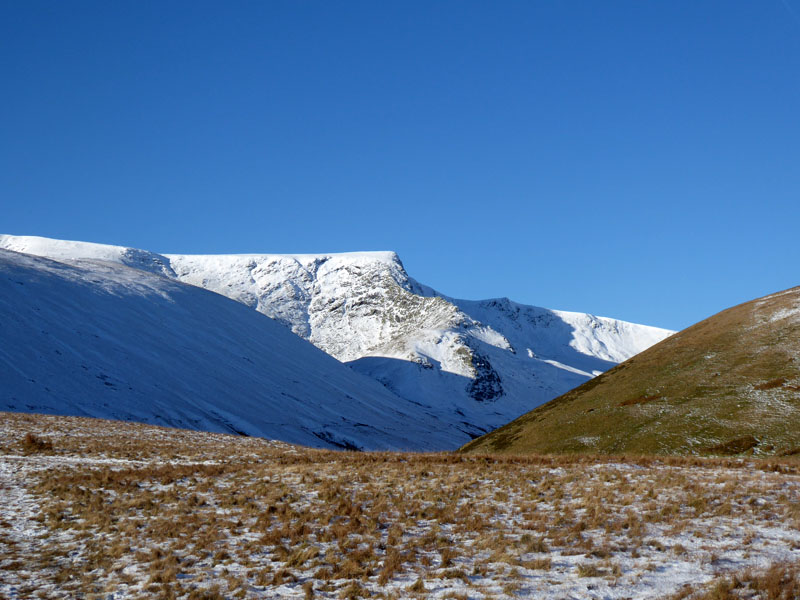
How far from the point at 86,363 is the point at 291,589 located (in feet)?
428

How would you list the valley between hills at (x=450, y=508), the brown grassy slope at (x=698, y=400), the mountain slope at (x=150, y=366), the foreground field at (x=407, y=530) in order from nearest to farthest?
1. the foreground field at (x=407, y=530)
2. the valley between hills at (x=450, y=508)
3. the brown grassy slope at (x=698, y=400)
4. the mountain slope at (x=150, y=366)

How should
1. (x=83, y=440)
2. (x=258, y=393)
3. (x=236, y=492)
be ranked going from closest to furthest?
(x=236, y=492), (x=83, y=440), (x=258, y=393)

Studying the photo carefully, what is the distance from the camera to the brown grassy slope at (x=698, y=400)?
39.8m

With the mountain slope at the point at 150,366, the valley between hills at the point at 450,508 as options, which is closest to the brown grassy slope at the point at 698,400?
the valley between hills at the point at 450,508

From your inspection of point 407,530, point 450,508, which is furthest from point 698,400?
point 407,530

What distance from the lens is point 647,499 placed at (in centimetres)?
1961

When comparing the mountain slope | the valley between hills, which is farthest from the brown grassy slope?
the mountain slope

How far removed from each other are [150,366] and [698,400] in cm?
12611

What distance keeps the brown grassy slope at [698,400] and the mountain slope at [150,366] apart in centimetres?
8495

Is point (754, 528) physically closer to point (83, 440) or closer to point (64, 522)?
point (64, 522)

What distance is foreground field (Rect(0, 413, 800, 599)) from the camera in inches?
551

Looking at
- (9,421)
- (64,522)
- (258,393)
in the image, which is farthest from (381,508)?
(258,393)

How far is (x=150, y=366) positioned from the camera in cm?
14188

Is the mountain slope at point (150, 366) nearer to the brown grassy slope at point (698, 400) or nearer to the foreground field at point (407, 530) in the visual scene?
the brown grassy slope at point (698, 400)
